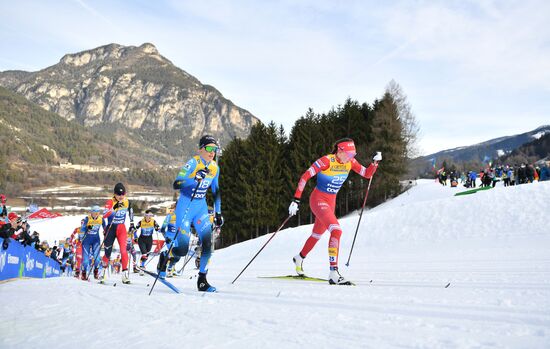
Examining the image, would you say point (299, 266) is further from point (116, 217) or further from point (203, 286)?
point (116, 217)

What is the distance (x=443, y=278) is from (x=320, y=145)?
34.2 metres

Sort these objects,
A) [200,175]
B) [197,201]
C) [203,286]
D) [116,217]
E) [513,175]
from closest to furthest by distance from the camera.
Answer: [203,286]
[200,175]
[197,201]
[116,217]
[513,175]

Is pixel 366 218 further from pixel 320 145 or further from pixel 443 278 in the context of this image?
pixel 320 145

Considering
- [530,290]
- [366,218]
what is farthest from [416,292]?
[366,218]

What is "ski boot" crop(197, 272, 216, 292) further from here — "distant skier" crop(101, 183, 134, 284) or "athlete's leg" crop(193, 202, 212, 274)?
"distant skier" crop(101, 183, 134, 284)

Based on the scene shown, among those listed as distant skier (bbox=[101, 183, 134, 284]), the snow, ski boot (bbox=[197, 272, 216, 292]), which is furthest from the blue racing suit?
ski boot (bbox=[197, 272, 216, 292])

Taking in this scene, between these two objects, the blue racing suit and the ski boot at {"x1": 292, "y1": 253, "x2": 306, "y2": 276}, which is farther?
the blue racing suit

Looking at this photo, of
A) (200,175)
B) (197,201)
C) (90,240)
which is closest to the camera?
(200,175)

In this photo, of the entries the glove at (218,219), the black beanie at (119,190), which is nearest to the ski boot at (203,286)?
the glove at (218,219)

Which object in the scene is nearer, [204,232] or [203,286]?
[203,286]

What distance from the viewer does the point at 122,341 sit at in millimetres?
2979

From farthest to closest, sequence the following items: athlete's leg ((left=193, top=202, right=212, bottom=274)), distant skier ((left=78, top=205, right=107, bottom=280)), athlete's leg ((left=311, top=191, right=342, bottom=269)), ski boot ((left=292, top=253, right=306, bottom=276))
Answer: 1. distant skier ((left=78, top=205, right=107, bottom=280))
2. ski boot ((left=292, top=253, right=306, bottom=276))
3. athlete's leg ((left=311, top=191, right=342, bottom=269))
4. athlete's leg ((left=193, top=202, right=212, bottom=274))

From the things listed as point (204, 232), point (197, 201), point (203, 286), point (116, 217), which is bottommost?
point (203, 286)

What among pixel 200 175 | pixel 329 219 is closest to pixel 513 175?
pixel 329 219
